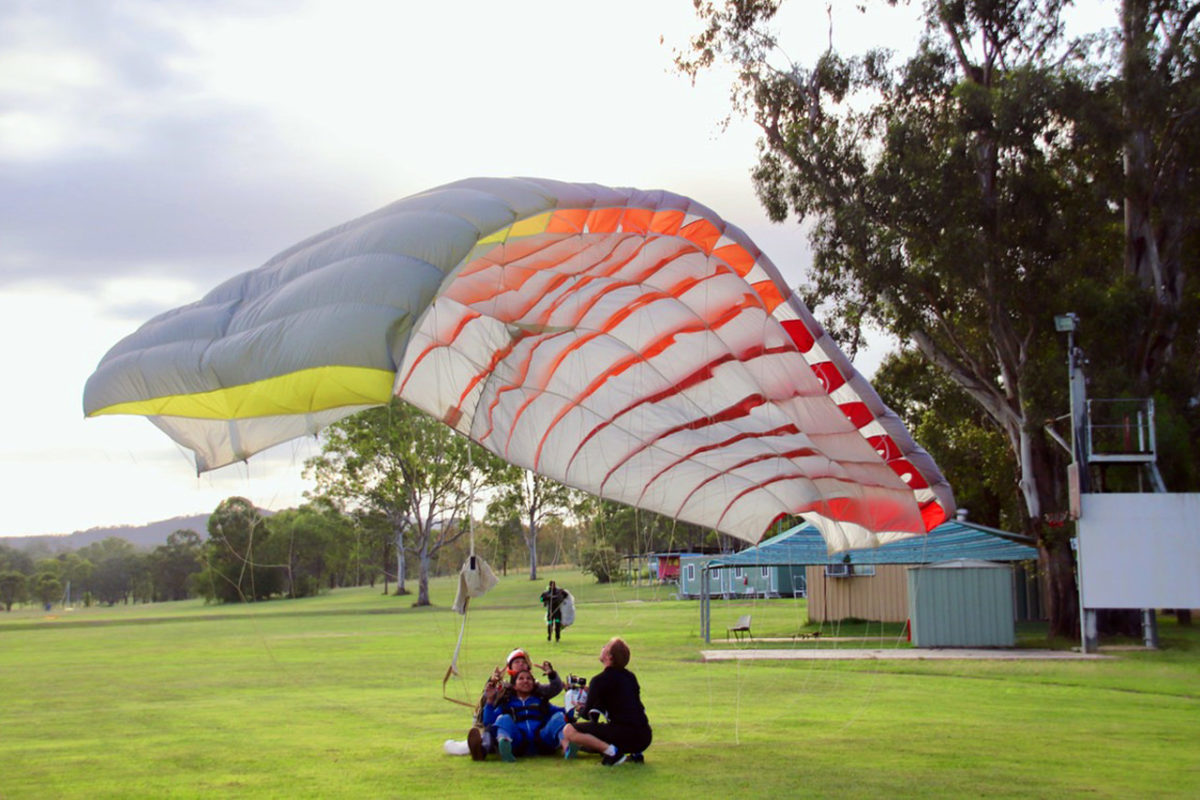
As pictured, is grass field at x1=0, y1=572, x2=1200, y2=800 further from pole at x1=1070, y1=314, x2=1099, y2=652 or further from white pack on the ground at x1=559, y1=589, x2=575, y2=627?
white pack on the ground at x1=559, y1=589, x2=575, y2=627

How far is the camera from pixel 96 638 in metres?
36.2

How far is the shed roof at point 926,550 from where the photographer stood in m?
26.7

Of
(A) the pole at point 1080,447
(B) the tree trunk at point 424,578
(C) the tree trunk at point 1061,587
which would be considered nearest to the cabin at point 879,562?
(C) the tree trunk at point 1061,587

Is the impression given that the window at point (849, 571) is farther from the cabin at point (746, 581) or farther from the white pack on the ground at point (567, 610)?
the cabin at point (746, 581)

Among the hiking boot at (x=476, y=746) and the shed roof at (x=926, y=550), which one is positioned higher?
the shed roof at (x=926, y=550)

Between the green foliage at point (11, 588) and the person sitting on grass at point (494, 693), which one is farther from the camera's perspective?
the green foliage at point (11, 588)

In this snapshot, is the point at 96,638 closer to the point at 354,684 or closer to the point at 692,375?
the point at 354,684

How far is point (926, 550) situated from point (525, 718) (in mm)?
18517

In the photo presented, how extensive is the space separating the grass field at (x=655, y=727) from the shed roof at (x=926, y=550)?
292 centimetres

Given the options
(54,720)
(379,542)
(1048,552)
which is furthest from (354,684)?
(379,542)

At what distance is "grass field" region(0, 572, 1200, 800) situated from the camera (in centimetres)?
898

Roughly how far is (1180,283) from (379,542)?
190 ft

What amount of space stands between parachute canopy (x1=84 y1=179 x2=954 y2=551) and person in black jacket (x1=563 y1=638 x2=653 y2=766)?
201cm

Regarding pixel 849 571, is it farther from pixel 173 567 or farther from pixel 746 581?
pixel 173 567
